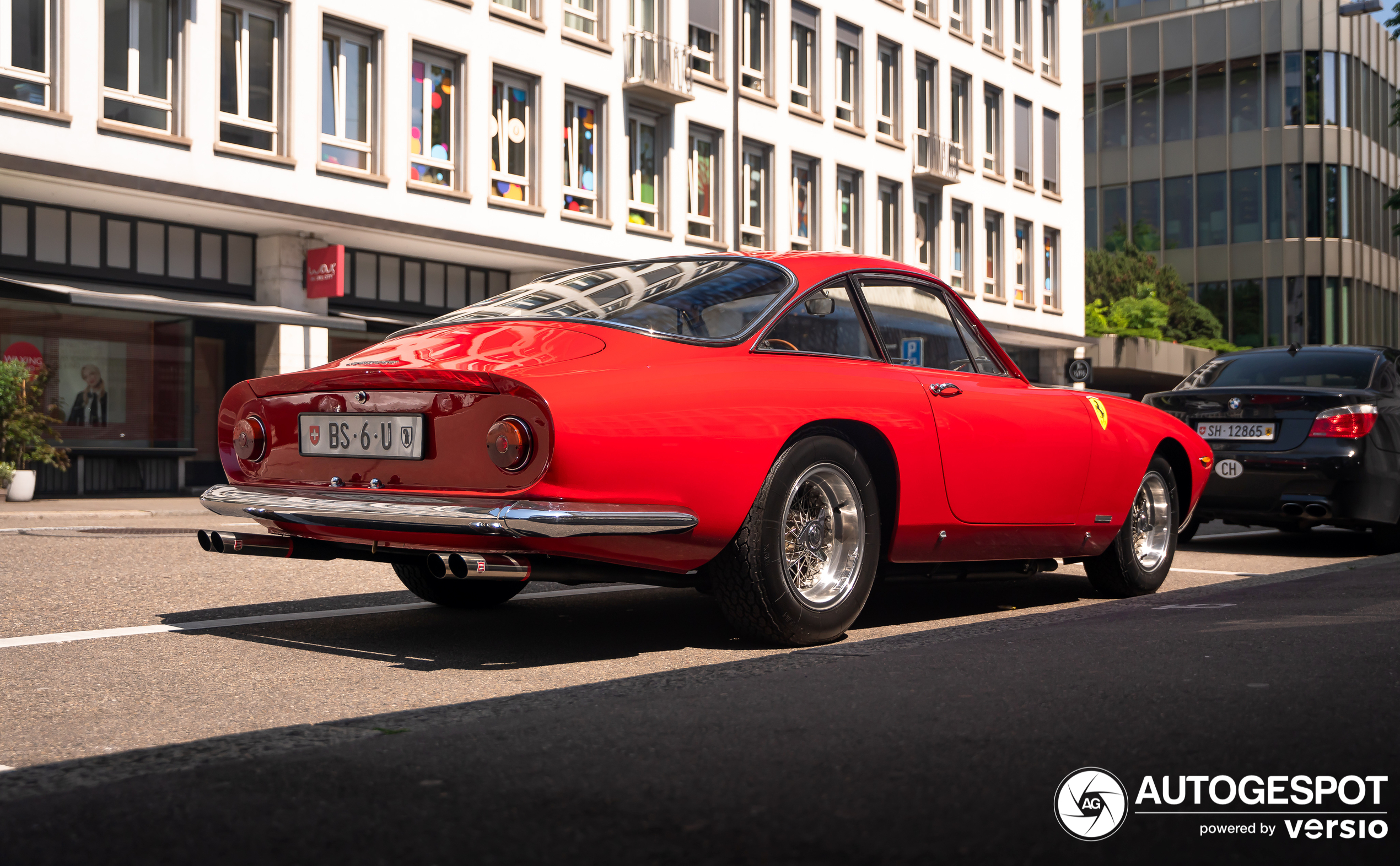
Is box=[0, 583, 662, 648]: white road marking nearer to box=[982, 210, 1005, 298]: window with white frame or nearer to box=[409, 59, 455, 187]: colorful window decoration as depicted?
box=[409, 59, 455, 187]: colorful window decoration

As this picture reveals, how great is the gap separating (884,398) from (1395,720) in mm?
2209

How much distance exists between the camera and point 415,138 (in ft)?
75.0

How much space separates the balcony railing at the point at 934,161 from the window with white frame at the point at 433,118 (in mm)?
14851

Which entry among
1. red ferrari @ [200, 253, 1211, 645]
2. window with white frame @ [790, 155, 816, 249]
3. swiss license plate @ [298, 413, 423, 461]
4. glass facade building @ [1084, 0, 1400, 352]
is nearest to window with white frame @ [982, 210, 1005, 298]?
window with white frame @ [790, 155, 816, 249]

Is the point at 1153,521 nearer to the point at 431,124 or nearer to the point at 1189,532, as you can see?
the point at 1189,532

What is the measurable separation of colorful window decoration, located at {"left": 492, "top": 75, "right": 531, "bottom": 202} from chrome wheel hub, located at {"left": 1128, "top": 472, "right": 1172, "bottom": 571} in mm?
18571

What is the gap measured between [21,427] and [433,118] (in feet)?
29.6

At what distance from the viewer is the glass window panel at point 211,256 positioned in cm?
2092

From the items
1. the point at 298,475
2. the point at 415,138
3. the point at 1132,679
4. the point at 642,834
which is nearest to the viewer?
the point at 642,834

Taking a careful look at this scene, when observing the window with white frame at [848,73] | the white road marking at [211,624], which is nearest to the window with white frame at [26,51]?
the white road marking at [211,624]

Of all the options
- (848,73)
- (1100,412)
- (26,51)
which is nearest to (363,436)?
(1100,412)

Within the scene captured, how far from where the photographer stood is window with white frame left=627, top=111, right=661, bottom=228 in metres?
26.9

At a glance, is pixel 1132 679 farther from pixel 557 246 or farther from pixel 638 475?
pixel 557 246

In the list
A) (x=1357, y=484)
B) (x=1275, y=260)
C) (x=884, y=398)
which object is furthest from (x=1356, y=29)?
(x=884, y=398)
